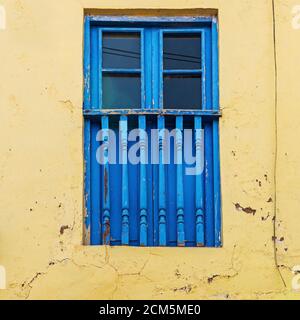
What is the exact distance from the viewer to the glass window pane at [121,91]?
752 centimetres

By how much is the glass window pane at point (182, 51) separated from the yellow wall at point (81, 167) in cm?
20

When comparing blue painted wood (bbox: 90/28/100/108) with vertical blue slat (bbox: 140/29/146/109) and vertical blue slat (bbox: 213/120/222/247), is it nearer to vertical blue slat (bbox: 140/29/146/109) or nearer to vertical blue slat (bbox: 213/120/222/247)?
vertical blue slat (bbox: 140/29/146/109)

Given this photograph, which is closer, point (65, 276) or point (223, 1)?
point (65, 276)

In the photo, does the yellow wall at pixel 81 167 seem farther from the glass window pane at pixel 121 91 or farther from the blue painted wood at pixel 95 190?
the glass window pane at pixel 121 91

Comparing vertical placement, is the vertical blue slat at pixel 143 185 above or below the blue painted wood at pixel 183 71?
below

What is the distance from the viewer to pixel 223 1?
7566 mm

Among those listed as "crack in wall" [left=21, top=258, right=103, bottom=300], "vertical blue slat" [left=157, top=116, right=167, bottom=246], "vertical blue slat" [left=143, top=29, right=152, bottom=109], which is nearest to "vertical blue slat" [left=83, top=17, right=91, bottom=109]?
"vertical blue slat" [left=143, top=29, right=152, bottom=109]

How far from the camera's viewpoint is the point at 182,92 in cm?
754

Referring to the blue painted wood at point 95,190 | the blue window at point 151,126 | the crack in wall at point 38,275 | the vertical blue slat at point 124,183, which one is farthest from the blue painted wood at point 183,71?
the crack in wall at point 38,275

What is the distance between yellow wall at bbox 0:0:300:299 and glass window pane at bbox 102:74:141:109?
22 cm

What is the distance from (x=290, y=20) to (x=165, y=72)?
2.92 feet

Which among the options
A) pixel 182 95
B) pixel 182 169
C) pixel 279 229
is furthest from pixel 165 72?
pixel 279 229

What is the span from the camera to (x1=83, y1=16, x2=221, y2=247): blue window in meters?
7.26

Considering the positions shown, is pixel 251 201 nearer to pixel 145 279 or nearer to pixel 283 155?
pixel 283 155
